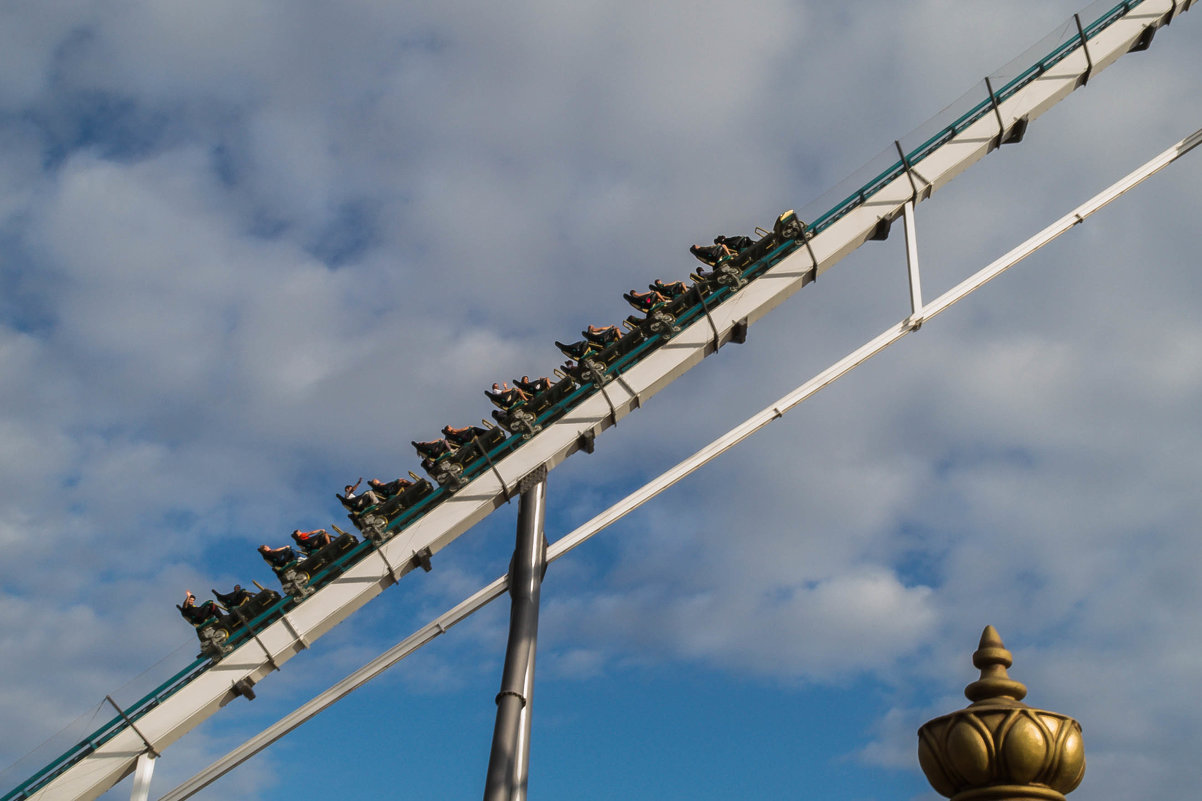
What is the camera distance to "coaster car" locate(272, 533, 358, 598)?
57.3ft

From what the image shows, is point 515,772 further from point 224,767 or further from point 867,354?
point 867,354

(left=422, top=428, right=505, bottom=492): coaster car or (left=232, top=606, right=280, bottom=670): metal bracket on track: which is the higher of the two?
(left=422, top=428, right=505, bottom=492): coaster car

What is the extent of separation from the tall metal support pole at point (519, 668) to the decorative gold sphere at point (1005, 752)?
9502 millimetres

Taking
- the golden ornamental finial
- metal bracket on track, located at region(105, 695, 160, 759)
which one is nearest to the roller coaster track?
metal bracket on track, located at region(105, 695, 160, 759)

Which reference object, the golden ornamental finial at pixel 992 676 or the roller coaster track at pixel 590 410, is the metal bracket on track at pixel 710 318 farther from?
the golden ornamental finial at pixel 992 676

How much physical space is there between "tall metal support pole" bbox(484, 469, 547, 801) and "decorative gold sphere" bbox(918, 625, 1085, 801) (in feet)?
31.2

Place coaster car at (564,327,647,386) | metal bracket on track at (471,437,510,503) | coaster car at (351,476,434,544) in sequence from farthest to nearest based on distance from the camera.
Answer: coaster car at (564,327,647,386)
coaster car at (351,476,434,544)
metal bracket on track at (471,437,510,503)

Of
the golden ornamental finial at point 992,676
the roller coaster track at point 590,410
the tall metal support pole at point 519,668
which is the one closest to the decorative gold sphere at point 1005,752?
the golden ornamental finial at point 992,676

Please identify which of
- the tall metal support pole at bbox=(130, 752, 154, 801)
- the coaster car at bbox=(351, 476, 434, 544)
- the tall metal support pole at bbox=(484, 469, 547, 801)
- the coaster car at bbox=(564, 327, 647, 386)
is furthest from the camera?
the coaster car at bbox=(564, 327, 647, 386)

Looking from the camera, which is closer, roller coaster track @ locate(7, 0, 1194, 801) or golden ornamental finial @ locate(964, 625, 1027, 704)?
golden ornamental finial @ locate(964, 625, 1027, 704)

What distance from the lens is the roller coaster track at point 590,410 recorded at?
16453 mm

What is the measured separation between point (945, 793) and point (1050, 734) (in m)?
0.57

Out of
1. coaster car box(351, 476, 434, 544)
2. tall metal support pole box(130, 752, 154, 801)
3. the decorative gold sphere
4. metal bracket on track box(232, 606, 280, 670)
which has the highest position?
coaster car box(351, 476, 434, 544)

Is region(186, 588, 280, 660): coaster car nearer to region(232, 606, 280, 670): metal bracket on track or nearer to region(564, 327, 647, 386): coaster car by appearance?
region(232, 606, 280, 670): metal bracket on track
